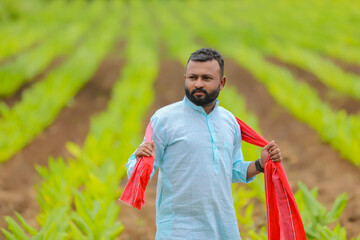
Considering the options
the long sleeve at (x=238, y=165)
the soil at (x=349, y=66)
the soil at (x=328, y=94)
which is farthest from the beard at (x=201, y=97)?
the soil at (x=349, y=66)

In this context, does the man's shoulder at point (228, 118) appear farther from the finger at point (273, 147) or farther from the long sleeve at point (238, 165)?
the finger at point (273, 147)

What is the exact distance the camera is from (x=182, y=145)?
190cm

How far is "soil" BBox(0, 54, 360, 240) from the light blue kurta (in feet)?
5.39

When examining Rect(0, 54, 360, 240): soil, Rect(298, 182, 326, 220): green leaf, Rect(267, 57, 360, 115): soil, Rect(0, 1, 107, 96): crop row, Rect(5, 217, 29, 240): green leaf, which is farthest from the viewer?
Rect(0, 1, 107, 96): crop row

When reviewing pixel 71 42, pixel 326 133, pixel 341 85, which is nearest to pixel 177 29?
pixel 71 42

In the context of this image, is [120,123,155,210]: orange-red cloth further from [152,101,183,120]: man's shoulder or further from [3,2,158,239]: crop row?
[3,2,158,239]: crop row

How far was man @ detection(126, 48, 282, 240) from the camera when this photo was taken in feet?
6.17

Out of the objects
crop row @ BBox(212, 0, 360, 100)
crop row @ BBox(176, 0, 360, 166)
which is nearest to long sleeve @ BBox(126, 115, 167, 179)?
crop row @ BBox(176, 0, 360, 166)

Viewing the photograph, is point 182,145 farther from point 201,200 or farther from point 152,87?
point 152,87

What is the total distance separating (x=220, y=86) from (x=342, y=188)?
9.01 ft

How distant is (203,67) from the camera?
1.92m

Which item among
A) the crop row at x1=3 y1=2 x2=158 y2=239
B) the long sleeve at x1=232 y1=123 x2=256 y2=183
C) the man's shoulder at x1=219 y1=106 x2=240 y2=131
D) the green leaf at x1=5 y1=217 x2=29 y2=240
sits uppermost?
the man's shoulder at x1=219 y1=106 x2=240 y2=131

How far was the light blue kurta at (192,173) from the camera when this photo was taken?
1.88 m

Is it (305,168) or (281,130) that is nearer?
(305,168)
